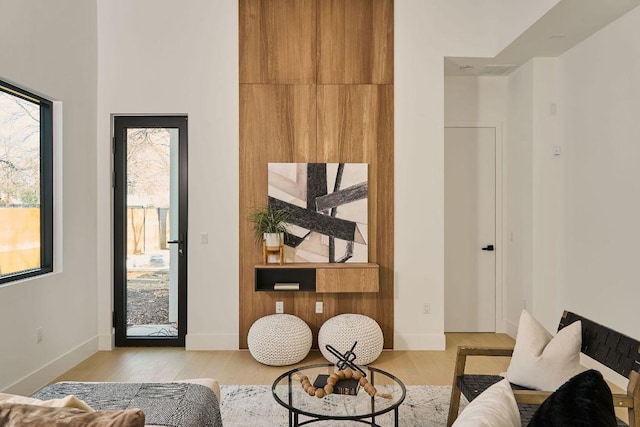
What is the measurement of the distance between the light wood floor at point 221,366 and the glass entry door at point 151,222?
0.95 feet

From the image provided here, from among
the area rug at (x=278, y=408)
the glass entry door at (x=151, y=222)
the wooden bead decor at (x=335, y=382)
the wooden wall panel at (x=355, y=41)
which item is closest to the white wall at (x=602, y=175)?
the area rug at (x=278, y=408)

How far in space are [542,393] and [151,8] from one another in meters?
4.43

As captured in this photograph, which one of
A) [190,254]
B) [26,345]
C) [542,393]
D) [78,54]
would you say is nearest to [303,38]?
[78,54]

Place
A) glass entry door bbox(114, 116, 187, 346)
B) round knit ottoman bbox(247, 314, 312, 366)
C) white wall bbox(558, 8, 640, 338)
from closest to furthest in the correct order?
white wall bbox(558, 8, 640, 338) < round knit ottoman bbox(247, 314, 312, 366) < glass entry door bbox(114, 116, 187, 346)

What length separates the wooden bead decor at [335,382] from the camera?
2465mm

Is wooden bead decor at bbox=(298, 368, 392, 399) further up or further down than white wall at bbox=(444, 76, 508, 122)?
further down

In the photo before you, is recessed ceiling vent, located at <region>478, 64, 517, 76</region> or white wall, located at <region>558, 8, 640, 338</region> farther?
recessed ceiling vent, located at <region>478, 64, 517, 76</region>

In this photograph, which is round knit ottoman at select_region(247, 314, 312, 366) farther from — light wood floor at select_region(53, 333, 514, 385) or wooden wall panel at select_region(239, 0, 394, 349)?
wooden wall panel at select_region(239, 0, 394, 349)

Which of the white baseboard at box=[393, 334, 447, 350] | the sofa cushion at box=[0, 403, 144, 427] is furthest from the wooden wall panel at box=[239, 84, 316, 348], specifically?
the sofa cushion at box=[0, 403, 144, 427]

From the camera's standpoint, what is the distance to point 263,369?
416 centimetres

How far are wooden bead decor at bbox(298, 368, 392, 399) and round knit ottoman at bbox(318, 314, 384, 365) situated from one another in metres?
1.54

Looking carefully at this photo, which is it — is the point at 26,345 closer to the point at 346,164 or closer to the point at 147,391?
the point at 147,391

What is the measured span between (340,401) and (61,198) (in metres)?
2.86

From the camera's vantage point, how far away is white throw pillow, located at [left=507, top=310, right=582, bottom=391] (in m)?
2.33
